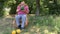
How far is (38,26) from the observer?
775 centimetres

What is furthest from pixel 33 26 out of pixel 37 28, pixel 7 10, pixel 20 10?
pixel 7 10

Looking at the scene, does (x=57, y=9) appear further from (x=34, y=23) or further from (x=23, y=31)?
(x=23, y=31)

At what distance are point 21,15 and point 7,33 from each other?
0.85m

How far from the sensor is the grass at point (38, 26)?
7.40 metres

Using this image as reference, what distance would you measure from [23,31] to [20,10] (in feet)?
2.69

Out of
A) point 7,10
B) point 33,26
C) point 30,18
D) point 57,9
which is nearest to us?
point 33,26

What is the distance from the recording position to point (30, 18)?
8.56m

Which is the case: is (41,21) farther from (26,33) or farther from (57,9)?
(57,9)

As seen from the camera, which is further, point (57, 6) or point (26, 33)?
point (57, 6)

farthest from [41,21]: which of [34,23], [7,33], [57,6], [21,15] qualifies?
[57,6]

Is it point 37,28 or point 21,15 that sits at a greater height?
point 21,15

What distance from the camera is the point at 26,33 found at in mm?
7320

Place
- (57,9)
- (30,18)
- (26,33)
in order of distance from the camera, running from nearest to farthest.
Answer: (26,33)
(30,18)
(57,9)

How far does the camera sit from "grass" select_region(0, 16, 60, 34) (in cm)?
740
